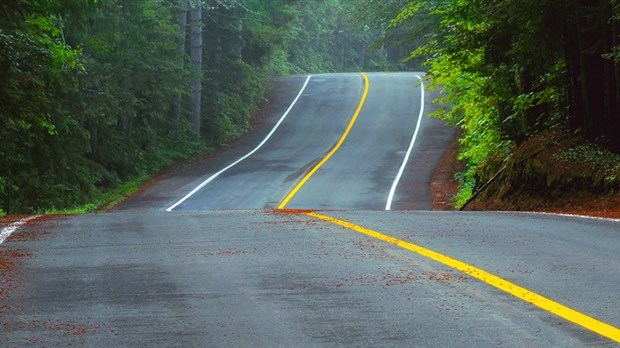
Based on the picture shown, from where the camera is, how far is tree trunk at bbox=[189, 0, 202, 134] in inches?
1710

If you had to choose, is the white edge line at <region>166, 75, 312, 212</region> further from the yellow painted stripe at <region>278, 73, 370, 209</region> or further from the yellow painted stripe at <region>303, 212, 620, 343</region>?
the yellow painted stripe at <region>303, 212, 620, 343</region>

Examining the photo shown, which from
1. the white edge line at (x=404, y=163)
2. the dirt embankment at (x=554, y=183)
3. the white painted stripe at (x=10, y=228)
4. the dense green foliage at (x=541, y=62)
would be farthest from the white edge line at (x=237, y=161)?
the white painted stripe at (x=10, y=228)

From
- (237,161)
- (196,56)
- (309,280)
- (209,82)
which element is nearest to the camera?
(309,280)

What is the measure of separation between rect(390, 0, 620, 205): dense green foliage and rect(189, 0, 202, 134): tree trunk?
19772 mm

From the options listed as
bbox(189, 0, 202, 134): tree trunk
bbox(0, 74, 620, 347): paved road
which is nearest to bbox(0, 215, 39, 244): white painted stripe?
bbox(0, 74, 620, 347): paved road

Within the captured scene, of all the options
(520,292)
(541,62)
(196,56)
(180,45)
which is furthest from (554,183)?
(196,56)

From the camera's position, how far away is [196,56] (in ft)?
144

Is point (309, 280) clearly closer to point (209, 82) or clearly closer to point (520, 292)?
point (520, 292)

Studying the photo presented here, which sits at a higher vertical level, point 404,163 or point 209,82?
point 209,82

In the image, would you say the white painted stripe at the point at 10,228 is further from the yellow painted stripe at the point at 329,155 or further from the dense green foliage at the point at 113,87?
the yellow painted stripe at the point at 329,155

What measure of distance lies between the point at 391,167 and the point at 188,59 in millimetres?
10064

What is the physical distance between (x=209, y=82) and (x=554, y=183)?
3096 centimetres

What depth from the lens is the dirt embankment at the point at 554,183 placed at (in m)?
17.4

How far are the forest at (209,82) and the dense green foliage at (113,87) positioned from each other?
6 centimetres
